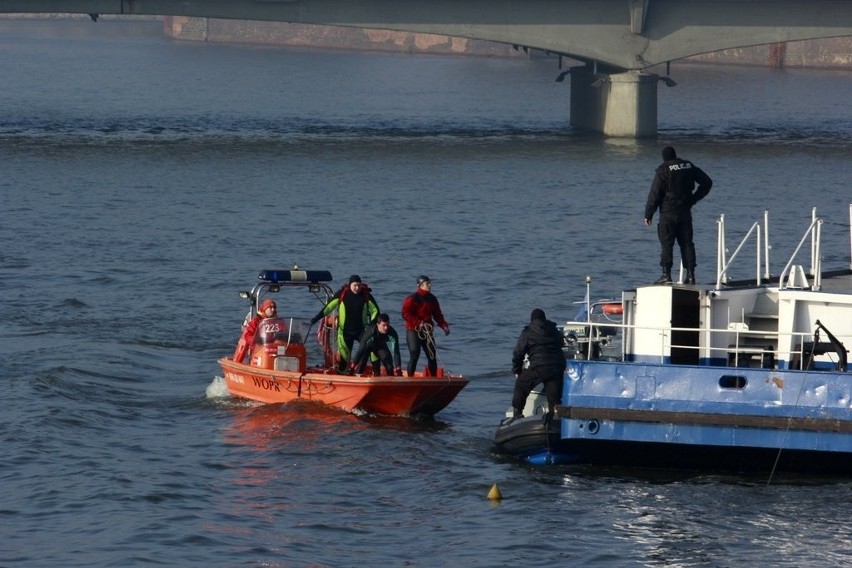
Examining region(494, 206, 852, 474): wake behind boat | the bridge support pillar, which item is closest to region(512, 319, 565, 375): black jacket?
region(494, 206, 852, 474): wake behind boat

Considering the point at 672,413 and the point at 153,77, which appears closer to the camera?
the point at 672,413

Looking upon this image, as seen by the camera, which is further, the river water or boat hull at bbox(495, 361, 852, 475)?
boat hull at bbox(495, 361, 852, 475)

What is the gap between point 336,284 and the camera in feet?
112

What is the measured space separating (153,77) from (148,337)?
3335 inches

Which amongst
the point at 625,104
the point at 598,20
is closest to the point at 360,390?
the point at 598,20

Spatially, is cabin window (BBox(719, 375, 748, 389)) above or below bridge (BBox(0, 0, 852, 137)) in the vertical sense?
below

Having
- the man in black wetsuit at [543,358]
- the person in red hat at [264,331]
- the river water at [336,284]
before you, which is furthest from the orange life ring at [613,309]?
the person in red hat at [264,331]

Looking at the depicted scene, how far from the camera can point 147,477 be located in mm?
19766

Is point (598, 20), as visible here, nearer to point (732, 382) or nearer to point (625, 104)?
point (625, 104)

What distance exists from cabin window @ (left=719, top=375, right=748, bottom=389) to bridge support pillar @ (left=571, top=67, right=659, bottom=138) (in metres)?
44.9

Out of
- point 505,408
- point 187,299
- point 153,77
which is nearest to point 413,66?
point 153,77

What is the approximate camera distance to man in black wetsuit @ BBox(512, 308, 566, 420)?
1933 cm

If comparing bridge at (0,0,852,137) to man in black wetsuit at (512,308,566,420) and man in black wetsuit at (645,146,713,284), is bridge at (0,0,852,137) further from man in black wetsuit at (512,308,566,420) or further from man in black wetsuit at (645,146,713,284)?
man in black wetsuit at (512,308,566,420)

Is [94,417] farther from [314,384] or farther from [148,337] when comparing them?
[148,337]
